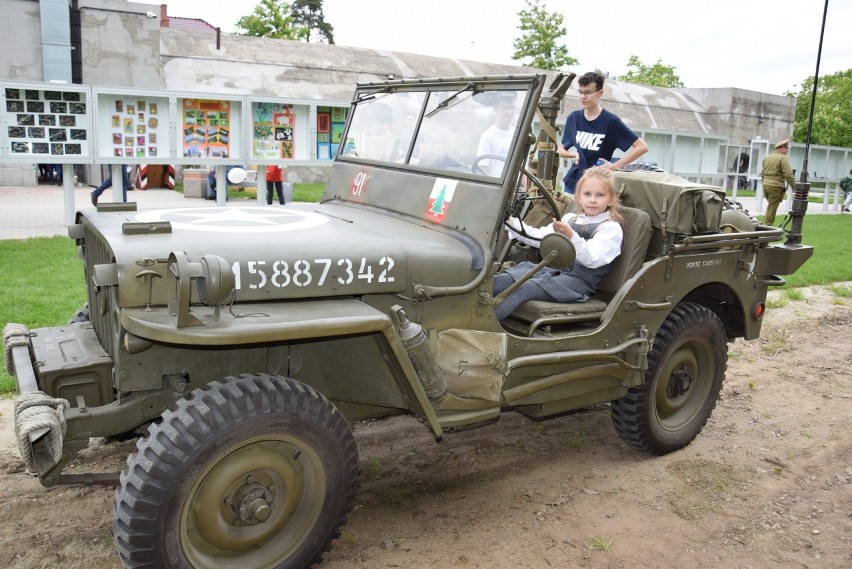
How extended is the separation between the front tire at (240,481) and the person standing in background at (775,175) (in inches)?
514

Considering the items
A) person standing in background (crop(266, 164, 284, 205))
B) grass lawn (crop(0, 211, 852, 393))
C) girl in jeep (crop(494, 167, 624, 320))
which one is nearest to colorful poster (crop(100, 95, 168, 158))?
grass lawn (crop(0, 211, 852, 393))

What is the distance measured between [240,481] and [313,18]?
51.3 m

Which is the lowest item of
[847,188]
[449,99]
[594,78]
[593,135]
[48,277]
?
[48,277]

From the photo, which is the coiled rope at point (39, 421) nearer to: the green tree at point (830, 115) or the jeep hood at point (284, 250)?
the jeep hood at point (284, 250)

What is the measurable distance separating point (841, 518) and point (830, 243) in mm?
10612

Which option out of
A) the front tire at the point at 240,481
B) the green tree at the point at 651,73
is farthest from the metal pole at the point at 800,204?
the green tree at the point at 651,73

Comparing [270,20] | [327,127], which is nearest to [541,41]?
[270,20]

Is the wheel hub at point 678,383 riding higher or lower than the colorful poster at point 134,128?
lower

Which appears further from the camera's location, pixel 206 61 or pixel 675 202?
pixel 206 61

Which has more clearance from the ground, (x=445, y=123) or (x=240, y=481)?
(x=445, y=123)

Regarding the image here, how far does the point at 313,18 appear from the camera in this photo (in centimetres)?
5031

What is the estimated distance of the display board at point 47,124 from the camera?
9383 millimetres

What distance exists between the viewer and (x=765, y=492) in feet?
13.3

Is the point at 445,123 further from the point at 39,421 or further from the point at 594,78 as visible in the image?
the point at 39,421
